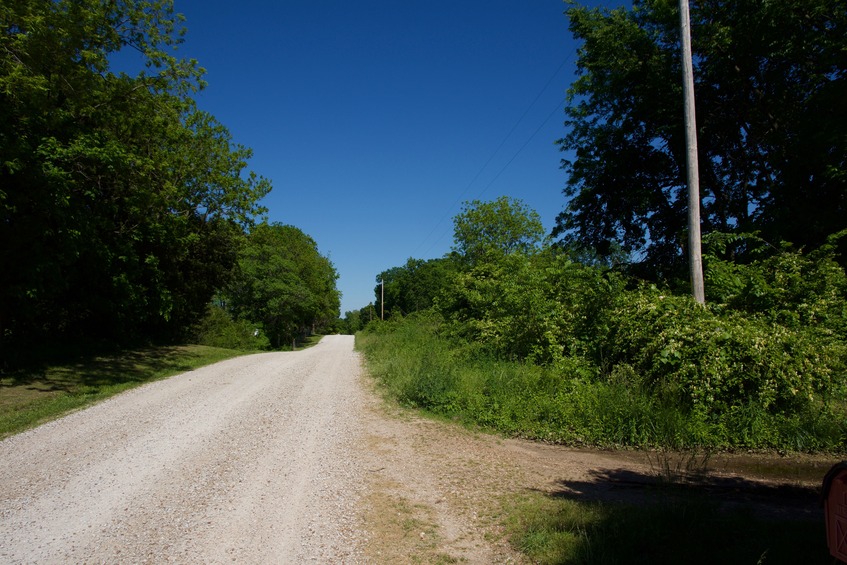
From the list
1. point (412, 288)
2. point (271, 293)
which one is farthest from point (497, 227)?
point (412, 288)

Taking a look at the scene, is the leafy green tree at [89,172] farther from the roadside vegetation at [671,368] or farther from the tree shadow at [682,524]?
the tree shadow at [682,524]

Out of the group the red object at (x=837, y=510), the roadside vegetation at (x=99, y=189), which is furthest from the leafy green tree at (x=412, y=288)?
the red object at (x=837, y=510)

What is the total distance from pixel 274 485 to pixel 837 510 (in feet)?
16.0

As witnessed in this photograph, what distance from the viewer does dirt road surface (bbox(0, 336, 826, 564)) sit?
12.4ft

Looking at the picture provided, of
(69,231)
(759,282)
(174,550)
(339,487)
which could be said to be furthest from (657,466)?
(69,231)

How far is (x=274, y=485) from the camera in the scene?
5.07 metres

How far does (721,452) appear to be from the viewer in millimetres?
6691

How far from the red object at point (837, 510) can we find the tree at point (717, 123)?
35.9 ft

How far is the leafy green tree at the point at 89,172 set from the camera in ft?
35.4

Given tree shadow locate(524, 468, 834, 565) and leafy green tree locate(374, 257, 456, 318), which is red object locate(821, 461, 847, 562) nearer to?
tree shadow locate(524, 468, 834, 565)

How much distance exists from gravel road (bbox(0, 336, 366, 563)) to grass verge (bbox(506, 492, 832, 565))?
164cm

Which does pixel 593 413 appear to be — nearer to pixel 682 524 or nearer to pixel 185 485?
pixel 682 524

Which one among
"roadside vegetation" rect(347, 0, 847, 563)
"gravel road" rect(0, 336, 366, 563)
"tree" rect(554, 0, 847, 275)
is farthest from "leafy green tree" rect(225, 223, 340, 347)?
"gravel road" rect(0, 336, 366, 563)

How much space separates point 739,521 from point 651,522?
31.1 inches
